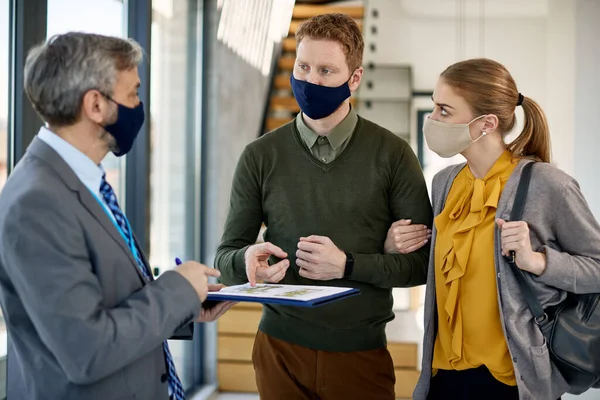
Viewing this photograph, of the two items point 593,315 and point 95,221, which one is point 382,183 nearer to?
point 593,315

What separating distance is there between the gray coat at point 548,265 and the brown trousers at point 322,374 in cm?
44

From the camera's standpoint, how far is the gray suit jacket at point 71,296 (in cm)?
125

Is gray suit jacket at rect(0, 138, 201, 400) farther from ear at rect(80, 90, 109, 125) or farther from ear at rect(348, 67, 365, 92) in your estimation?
ear at rect(348, 67, 365, 92)

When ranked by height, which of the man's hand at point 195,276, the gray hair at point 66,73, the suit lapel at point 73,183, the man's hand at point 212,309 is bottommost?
the man's hand at point 212,309

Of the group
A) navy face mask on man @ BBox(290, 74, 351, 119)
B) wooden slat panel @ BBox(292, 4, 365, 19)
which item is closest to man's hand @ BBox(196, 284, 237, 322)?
navy face mask on man @ BBox(290, 74, 351, 119)

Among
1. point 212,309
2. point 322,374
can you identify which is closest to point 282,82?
point 322,374

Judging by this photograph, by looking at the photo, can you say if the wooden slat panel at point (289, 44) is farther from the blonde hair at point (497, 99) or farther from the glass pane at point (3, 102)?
the blonde hair at point (497, 99)

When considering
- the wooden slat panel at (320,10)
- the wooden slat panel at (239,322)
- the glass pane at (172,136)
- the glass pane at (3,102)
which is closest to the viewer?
the glass pane at (3,102)

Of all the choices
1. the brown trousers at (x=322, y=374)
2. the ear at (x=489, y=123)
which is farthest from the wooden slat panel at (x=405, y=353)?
the ear at (x=489, y=123)

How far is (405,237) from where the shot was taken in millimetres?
2068

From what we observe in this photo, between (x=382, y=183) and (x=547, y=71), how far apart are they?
317cm

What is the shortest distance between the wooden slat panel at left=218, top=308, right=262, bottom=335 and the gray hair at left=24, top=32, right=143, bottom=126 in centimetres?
348

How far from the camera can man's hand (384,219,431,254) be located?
207 cm

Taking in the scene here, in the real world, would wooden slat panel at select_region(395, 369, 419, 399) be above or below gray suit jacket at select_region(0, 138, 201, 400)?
below
